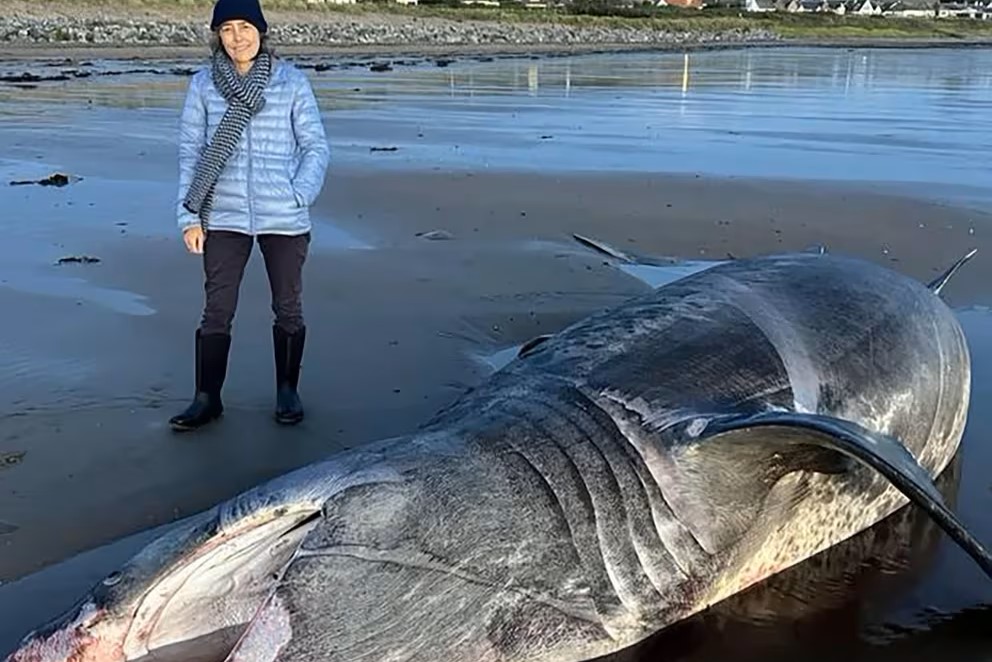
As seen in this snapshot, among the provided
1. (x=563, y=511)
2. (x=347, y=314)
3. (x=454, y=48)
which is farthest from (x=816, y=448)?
(x=454, y=48)

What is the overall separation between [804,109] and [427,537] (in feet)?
65.9

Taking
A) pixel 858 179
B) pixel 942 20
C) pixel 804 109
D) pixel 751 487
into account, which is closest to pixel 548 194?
pixel 858 179

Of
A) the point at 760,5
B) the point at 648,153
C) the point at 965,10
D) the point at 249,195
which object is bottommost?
the point at 965,10

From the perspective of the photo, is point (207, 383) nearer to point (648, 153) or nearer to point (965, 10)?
point (648, 153)

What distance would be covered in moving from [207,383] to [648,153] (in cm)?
1010

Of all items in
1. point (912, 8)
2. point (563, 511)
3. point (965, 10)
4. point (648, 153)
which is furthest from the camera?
point (965, 10)

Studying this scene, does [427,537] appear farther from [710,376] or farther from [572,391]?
[710,376]

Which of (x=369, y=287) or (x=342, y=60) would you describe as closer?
(x=369, y=287)

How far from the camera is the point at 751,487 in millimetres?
3578

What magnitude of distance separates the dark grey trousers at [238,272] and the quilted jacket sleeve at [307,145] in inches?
9.3

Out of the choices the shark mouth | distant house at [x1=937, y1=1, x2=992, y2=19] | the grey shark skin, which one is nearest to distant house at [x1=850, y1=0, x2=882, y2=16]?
distant house at [x1=937, y1=1, x2=992, y2=19]

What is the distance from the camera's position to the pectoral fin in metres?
3.27

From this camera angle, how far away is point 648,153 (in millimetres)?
14477

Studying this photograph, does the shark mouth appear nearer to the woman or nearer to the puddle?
the woman
